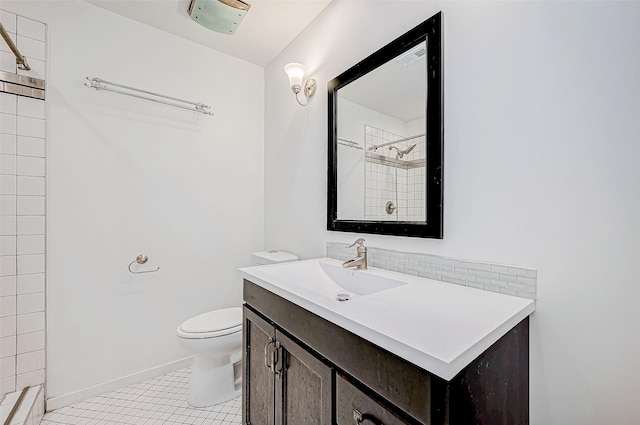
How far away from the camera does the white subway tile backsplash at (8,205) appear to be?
154cm

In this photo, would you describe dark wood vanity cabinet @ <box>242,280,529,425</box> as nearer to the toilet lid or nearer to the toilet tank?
the toilet lid

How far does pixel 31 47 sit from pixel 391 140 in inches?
81.8

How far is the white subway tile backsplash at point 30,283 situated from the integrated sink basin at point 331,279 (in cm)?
136

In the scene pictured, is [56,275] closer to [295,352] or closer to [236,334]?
[236,334]

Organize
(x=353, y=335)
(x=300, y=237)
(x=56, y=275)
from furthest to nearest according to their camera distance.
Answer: (x=300, y=237)
(x=56, y=275)
(x=353, y=335)

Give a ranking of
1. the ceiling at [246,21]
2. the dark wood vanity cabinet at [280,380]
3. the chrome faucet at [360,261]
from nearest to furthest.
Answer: the dark wood vanity cabinet at [280,380]
the chrome faucet at [360,261]
the ceiling at [246,21]

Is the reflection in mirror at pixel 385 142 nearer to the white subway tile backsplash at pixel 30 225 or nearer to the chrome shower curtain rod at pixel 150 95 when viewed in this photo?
the chrome shower curtain rod at pixel 150 95

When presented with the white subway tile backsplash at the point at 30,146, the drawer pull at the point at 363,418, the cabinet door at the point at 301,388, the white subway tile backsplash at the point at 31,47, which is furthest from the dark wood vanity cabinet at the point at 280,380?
the white subway tile backsplash at the point at 31,47

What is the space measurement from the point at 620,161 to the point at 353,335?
0.85 meters

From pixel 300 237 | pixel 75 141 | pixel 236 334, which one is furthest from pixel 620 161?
pixel 75 141

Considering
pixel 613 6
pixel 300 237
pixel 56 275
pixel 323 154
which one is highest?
pixel 613 6

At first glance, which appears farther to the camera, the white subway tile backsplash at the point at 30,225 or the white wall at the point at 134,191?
the white wall at the point at 134,191

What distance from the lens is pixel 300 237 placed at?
2.01 metres

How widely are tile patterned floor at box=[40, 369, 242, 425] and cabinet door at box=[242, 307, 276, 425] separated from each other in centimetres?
41
